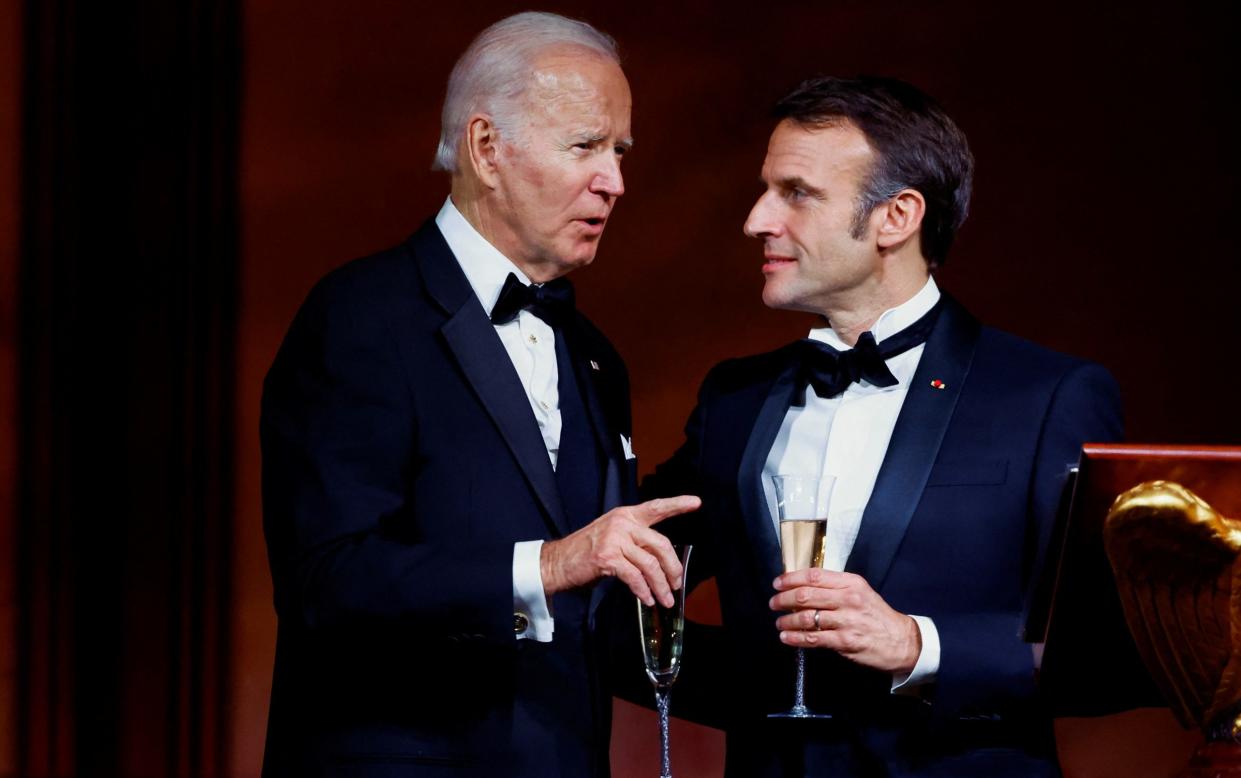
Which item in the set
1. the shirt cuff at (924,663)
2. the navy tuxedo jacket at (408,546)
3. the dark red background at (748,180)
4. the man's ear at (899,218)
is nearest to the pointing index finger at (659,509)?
the navy tuxedo jacket at (408,546)

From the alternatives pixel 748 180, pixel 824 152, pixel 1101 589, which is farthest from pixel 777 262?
pixel 748 180

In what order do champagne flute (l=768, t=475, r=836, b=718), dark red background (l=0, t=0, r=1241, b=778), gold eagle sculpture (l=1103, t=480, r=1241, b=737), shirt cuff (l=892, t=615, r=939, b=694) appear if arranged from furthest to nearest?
dark red background (l=0, t=0, r=1241, b=778) → shirt cuff (l=892, t=615, r=939, b=694) → champagne flute (l=768, t=475, r=836, b=718) → gold eagle sculpture (l=1103, t=480, r=1241, b=737)

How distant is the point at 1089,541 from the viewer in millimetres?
1617

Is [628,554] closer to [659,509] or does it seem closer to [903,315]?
[659,509]

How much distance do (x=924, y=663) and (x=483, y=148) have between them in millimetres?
1157

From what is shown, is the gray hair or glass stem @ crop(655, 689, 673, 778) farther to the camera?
the gray hair

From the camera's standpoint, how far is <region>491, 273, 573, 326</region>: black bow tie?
2.54 meters

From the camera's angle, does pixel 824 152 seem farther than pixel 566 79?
Yes

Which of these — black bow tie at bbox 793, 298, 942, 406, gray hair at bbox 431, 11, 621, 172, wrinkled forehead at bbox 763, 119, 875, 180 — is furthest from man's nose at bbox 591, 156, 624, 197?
black bow tie at bbox 793, 298, 942, 406

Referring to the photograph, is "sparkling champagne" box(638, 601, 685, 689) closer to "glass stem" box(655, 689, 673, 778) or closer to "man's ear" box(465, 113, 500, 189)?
"glass stem" box(655, 689, 673, 778)

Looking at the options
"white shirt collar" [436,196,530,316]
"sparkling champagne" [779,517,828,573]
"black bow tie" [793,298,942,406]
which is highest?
"white shirt collar" [436,196,530,316]

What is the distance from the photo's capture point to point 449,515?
2359 mm

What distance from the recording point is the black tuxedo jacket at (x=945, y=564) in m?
2.37

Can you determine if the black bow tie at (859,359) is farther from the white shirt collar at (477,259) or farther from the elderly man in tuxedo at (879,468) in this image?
the white shirt collar at (477,259)
